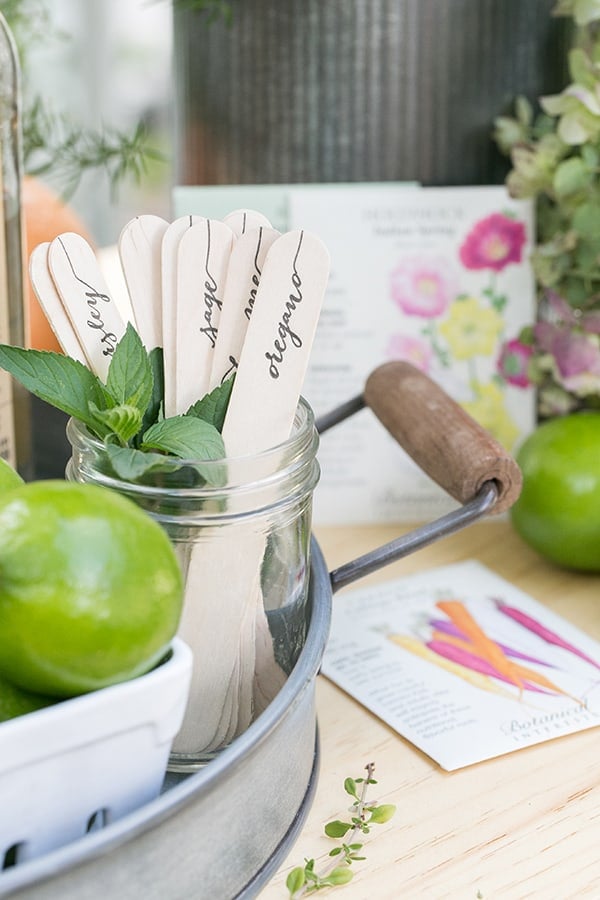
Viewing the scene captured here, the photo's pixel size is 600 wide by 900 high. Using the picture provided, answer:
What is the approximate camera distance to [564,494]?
60 centimetres

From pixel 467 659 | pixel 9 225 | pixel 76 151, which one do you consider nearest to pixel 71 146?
pixel 76 151

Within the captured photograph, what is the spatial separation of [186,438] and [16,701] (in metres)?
0.10

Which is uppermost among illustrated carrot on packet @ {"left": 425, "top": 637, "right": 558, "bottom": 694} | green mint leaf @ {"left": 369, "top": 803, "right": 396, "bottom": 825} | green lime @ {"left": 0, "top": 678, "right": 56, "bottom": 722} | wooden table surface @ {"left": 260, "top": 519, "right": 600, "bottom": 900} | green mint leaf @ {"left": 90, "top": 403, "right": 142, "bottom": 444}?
green mint leaf @ {"left": 90, "top": 403, "right": 142, "bottom": 444}

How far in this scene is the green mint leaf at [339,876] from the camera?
1.26 feet

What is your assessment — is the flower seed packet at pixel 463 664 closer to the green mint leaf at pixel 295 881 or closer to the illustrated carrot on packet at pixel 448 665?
the illustrated carrot on packet at pixel 448 665

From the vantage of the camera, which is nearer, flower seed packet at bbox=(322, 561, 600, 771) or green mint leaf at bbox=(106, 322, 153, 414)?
green mint leaf at bbox=(106, 322, 153, 414)

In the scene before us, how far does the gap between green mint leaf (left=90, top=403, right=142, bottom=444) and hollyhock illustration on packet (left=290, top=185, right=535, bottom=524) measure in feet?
1.10

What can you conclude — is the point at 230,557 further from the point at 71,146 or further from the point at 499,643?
the point at 71,146

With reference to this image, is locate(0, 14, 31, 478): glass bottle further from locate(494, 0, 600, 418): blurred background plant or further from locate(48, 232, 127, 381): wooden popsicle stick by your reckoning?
locate(494, 0, 600, 418): blurred background plant

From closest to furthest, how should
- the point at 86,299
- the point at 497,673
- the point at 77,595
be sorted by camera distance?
the point at 77,595
the point at 86,299
the point at 497,673

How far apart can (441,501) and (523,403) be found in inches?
3.4

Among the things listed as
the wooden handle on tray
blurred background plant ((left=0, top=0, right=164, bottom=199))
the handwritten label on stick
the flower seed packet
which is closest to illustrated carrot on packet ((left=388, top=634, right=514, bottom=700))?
the flower seed packet

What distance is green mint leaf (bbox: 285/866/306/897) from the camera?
0.37 m

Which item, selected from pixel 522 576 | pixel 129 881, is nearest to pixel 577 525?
pixel 522 576
